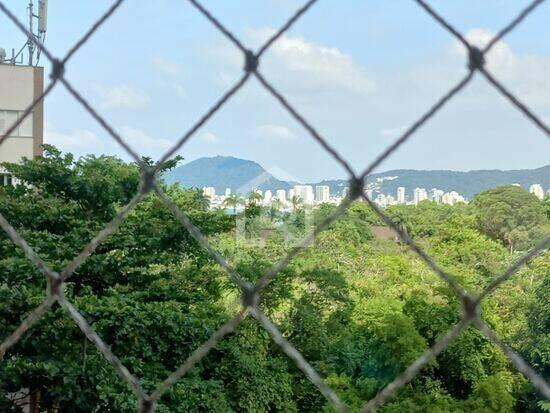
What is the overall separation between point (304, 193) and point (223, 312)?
4.00 m

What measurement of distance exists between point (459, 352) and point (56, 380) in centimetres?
315

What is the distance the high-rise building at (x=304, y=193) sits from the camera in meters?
7.70

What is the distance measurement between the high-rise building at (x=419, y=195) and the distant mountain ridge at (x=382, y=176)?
0.25 metres

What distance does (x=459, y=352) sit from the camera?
5.50m

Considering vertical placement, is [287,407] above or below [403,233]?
below

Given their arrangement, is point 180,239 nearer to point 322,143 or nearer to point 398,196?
point 322,143

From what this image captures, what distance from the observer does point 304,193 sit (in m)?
7.99

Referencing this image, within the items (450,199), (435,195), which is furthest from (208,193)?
(435,195)

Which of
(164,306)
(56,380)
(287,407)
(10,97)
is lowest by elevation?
(287,407)

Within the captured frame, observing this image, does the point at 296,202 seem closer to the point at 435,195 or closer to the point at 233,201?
the point at 233,201

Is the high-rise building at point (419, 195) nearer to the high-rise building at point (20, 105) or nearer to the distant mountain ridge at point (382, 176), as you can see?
the distant mountain ridge at point (382, 176)

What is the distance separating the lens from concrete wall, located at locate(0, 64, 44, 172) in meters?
5.74

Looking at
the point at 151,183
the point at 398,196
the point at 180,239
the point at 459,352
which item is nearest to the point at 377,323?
the point at 459,352

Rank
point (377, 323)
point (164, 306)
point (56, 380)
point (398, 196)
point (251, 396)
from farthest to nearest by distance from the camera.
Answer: point (398, 196)
point (377, 323)
point (251, 396)
point (164, 306)
point (56, 380)
